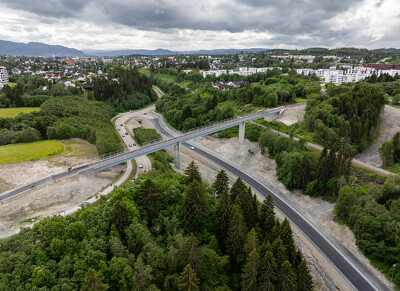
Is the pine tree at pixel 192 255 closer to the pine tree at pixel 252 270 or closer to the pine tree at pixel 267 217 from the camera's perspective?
the pine tree at pixel 252 270

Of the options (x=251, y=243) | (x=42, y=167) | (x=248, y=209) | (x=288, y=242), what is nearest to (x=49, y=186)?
(x=42, y=167)

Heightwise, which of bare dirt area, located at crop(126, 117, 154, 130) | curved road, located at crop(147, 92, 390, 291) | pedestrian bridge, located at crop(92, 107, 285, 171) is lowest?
curved road, located at crop(147, 92, 390, 291)

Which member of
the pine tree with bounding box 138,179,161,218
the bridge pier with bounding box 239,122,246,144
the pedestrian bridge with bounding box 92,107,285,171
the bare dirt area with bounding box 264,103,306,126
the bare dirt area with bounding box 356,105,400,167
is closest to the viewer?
the pine tree with bounding box 138,179,161,218

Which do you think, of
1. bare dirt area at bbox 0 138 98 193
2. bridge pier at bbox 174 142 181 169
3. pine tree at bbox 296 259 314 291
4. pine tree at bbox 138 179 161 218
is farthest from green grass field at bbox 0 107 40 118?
pine tree at bbox 296 259 314 291

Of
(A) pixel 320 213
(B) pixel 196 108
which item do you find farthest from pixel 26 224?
(B) pixel 196 108

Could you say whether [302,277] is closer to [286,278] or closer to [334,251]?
[286,278]

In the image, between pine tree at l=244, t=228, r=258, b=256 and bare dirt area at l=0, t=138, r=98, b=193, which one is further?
bare dirt area at l=0, t=138, r=98, b=193

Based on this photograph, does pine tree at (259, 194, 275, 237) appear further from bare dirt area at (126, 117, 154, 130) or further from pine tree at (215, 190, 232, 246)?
bare dirt area at (126, 117, 154, 130)
